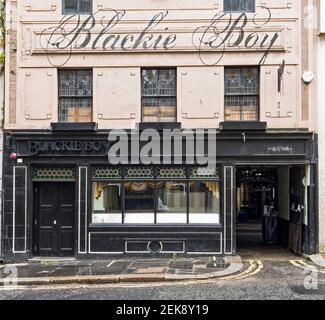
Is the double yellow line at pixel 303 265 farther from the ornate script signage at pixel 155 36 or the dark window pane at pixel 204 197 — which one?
the ornate script signage at pixel 155 36

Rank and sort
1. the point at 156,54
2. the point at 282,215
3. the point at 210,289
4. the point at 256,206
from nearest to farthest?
the point at 210,289
the point at 156,54
the point at 282,215
the point at 256,206

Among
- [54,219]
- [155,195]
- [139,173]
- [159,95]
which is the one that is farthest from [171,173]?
[54,219]

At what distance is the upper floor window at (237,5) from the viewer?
15.0 meters

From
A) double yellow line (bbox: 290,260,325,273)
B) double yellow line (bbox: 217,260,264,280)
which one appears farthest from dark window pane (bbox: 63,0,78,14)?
double yellow line (bbox: 290,260,325,273)

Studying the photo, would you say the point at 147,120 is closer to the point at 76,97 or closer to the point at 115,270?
the point at 76,97

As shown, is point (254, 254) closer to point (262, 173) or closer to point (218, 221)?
point (218, 221)

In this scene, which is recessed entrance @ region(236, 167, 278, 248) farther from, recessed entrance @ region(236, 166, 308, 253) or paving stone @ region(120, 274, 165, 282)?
paving stone @ region(120, 274, 165, 282)

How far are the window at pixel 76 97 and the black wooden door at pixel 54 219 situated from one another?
202 centimetres

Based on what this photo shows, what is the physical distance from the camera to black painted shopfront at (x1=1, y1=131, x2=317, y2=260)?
47.9ft

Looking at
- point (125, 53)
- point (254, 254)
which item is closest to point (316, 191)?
point (254, 254)

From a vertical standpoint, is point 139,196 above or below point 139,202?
above

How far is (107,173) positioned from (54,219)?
81.3 inches

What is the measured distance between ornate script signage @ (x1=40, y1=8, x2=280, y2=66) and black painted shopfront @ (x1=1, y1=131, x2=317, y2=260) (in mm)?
2516

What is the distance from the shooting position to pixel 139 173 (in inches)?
590
